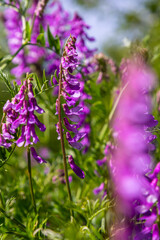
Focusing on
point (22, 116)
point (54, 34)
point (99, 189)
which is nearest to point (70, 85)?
point (22, 116)

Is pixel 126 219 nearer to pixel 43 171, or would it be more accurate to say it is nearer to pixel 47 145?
pixel 43 171

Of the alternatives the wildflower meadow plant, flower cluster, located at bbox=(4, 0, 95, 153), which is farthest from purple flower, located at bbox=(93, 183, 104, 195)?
flower cluster, located at bbox=(4, 0, 95, 153)

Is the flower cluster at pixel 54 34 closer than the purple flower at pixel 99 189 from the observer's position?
No

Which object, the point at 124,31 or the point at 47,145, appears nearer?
the point at 47,145

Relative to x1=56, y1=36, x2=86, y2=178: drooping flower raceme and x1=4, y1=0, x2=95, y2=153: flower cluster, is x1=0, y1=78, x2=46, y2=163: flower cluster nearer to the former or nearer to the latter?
x1=56, y1=36, x2=86, y2=178: drooping flower raceme

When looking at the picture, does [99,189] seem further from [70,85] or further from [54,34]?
[54,34]

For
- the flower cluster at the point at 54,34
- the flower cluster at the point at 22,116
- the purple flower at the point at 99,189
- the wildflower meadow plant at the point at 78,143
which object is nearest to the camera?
the wildflower meadow plant at the point at 78,143

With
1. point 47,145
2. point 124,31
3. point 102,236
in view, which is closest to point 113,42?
point 124,31

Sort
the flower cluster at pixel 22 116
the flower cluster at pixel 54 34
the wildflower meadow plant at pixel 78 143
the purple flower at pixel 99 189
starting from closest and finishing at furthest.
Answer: the wildflower meadow plant at pixel 78 143, the flower cluster at pixel 22 116, the purple flower at pixel 99 189, the flower cluster at pixel 54 34

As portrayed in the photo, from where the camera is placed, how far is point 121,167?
0.36 m

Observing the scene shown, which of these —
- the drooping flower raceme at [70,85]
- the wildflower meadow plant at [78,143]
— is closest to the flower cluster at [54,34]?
the wildflower meadow plant at [78,143]

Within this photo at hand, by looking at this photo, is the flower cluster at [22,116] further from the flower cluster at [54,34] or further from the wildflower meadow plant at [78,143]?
the flower cluster at [54,34]

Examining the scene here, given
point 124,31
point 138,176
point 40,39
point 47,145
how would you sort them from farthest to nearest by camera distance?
point 124,31, point 47,145, point 40,39, point 138,176

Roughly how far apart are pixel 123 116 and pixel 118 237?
260 mm
